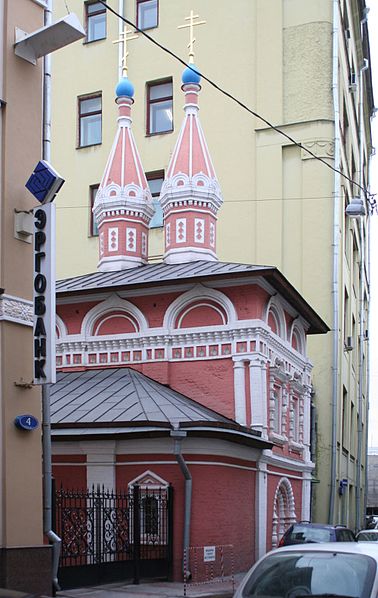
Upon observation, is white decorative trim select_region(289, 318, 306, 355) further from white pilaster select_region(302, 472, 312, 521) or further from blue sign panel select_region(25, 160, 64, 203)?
blue sign panel select_region(25, 160, 64, 203)

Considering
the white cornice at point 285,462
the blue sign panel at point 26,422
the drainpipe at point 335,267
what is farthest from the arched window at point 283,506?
the blue sign panel at point 26,422

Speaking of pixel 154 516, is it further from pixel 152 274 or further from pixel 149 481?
pixel 152 274

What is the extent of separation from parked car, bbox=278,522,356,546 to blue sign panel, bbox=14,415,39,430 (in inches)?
272

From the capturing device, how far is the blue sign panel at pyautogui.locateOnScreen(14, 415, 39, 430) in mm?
11297

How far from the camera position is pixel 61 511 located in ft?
46.9

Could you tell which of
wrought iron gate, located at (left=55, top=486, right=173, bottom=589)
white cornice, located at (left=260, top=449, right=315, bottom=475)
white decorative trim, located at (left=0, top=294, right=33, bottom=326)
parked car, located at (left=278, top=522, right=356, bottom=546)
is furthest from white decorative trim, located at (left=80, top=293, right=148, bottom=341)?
white decorative trim, located at (left=0, top=294, right=33, bottom=326)

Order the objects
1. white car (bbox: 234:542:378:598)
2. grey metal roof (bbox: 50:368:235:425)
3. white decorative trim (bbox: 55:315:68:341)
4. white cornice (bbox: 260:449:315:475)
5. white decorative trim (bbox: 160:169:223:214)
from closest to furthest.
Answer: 1. white car (bbox: 234:542:378:598)
2. grey metal roof (bbox: 50:368:235:425)
3. white cornice (bbox: 260:449:315:475)
4. white decorative trim (bbox: 55:315:68:341)
5. white decorative trim (bbox: 160:169:223:214)

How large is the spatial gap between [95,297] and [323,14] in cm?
1306

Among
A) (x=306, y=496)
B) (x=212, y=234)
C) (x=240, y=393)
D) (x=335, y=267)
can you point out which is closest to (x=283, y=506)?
(x=306, y=496)

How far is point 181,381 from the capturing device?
20078 mm

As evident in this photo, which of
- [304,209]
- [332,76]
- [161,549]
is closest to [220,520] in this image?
[161,549]

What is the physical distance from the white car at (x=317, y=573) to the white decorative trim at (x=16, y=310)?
5235mm

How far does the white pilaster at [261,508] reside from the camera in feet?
62.3

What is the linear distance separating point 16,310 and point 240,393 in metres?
8.66
